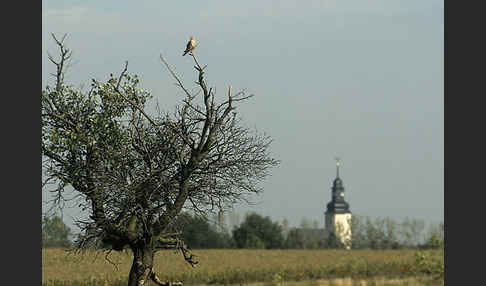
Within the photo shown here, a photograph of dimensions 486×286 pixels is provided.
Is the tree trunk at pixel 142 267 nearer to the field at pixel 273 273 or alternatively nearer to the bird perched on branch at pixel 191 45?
the bird perched on branch at pixel 191 45

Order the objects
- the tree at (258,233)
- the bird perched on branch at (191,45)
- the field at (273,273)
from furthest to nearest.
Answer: the tree at (258,233) → the field at (273,273) → the bird perched on branch at (191,45)

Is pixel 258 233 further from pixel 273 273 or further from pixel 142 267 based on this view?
pixel 142 267

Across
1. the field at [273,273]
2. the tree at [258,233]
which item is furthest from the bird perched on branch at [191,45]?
the tree at [258,233]

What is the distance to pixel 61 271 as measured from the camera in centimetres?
4416

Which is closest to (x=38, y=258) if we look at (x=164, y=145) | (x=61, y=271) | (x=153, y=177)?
(x=153, y=177)

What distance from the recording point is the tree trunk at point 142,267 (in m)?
19.4

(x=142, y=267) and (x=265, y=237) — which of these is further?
(x=265, y=237)

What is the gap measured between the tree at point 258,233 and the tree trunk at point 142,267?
2731 inches

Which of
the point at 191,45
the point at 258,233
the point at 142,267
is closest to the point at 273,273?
the point at 142,267

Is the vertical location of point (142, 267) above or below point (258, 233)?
above

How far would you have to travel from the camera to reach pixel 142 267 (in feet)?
63.9

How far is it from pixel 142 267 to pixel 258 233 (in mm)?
73996

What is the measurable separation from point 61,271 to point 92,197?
91.0 ft

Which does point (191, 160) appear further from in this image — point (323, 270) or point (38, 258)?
point (323, 270)
